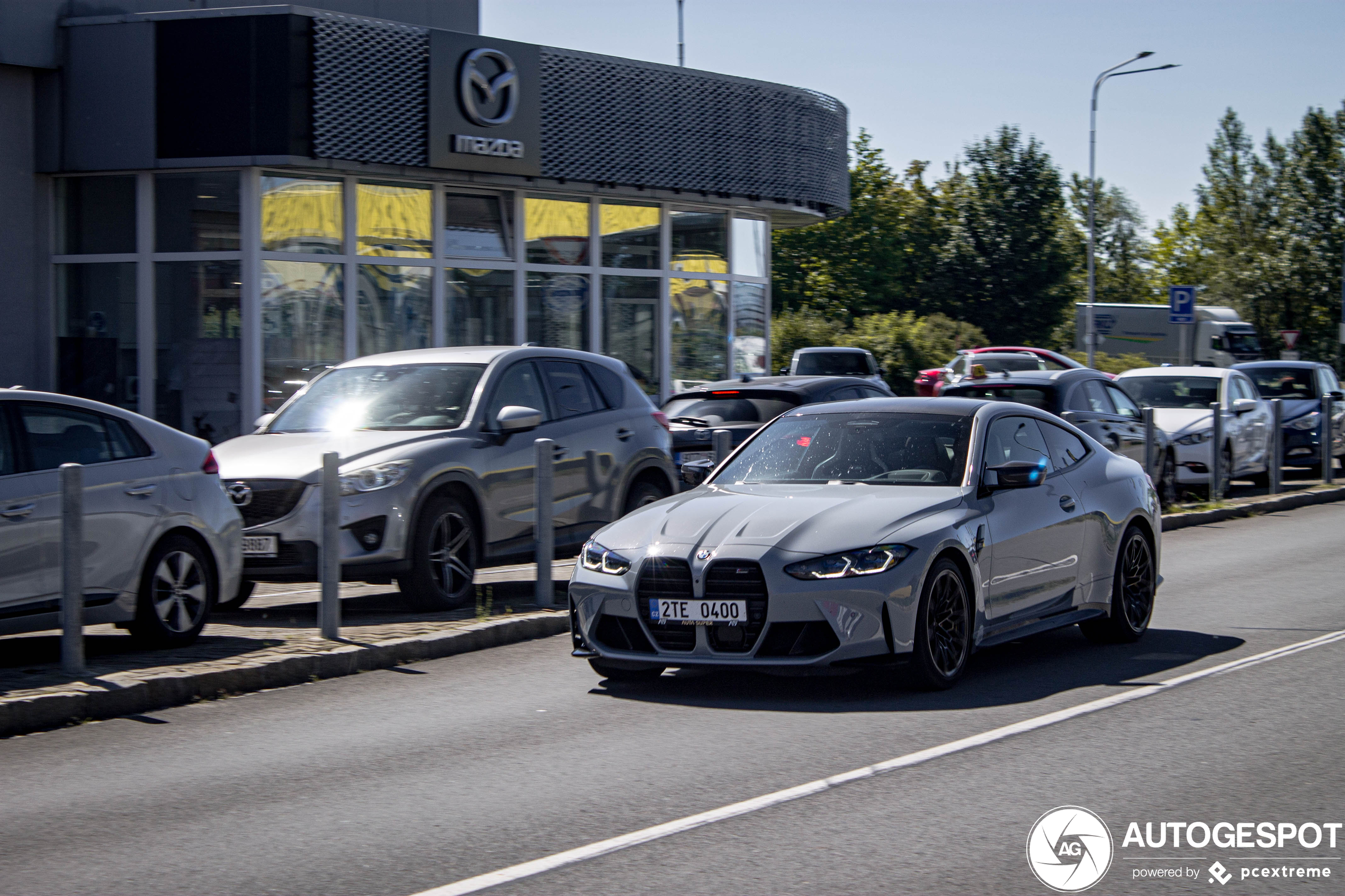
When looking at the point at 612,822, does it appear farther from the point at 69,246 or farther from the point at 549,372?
the point at 69,246

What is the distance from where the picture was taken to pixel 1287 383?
84.0 ft

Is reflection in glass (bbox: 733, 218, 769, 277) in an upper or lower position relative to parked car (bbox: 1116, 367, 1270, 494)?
upper

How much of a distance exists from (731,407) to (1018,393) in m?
3.06

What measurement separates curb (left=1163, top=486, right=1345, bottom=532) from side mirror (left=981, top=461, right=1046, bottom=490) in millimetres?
9061

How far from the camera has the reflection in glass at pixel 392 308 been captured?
20.5 m

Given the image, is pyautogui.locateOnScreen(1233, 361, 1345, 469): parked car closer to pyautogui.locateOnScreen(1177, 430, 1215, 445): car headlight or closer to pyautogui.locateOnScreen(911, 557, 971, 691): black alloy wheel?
pyautogui.locateOnScreen(1177, 430, 1215, 445): car headlight

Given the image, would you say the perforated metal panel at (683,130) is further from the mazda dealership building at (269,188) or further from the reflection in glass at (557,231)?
the reflection in glass at (557,231)

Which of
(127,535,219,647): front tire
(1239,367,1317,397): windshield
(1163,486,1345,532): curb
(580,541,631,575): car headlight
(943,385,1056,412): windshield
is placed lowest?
(1163,486,1345,532): curb

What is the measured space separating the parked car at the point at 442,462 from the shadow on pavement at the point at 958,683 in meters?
2.56

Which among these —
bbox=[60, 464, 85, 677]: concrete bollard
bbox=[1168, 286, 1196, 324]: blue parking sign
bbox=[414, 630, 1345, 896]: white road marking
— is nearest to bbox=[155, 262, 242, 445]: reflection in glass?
bbox=[60, 464, 85, 677]: concrete bollard

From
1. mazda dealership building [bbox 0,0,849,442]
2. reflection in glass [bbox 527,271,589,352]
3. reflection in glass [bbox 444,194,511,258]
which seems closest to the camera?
mazda dealership building [bbox 0,0,849,442]

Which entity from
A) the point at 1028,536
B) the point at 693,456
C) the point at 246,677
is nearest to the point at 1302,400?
the point at 693,456

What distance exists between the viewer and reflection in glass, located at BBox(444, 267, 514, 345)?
21531 millimetres

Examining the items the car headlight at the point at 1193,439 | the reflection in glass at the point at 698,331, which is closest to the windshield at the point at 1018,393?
the car headlight at the point at 1193,439
